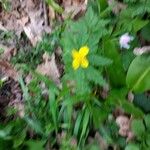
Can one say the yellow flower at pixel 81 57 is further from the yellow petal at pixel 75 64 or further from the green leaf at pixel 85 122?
the green leaf at pixel 85 122

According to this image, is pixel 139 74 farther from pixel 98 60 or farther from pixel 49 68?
pixel 49 68

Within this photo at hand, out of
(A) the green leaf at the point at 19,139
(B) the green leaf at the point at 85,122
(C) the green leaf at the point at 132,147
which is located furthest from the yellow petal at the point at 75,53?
(A) the green leaf at the point at 19,139

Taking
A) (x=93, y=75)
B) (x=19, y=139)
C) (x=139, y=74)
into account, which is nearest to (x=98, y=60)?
(x=93, y=75)

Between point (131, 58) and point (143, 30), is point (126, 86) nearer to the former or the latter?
point (131, 58)

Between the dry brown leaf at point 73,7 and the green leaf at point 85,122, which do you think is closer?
the green leaf at point 85,122

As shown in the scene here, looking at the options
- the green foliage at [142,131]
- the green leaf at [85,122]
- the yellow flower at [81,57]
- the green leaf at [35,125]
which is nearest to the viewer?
the yellow flower at [81,57]

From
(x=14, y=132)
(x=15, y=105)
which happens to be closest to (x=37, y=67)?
(x=15, y=105)

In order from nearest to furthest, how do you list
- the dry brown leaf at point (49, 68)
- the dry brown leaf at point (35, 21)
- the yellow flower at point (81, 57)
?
the yellow flower at point (81, 57), the dry brown leaf at point (49, 68), the dry brown leaf at point (35, 21)
